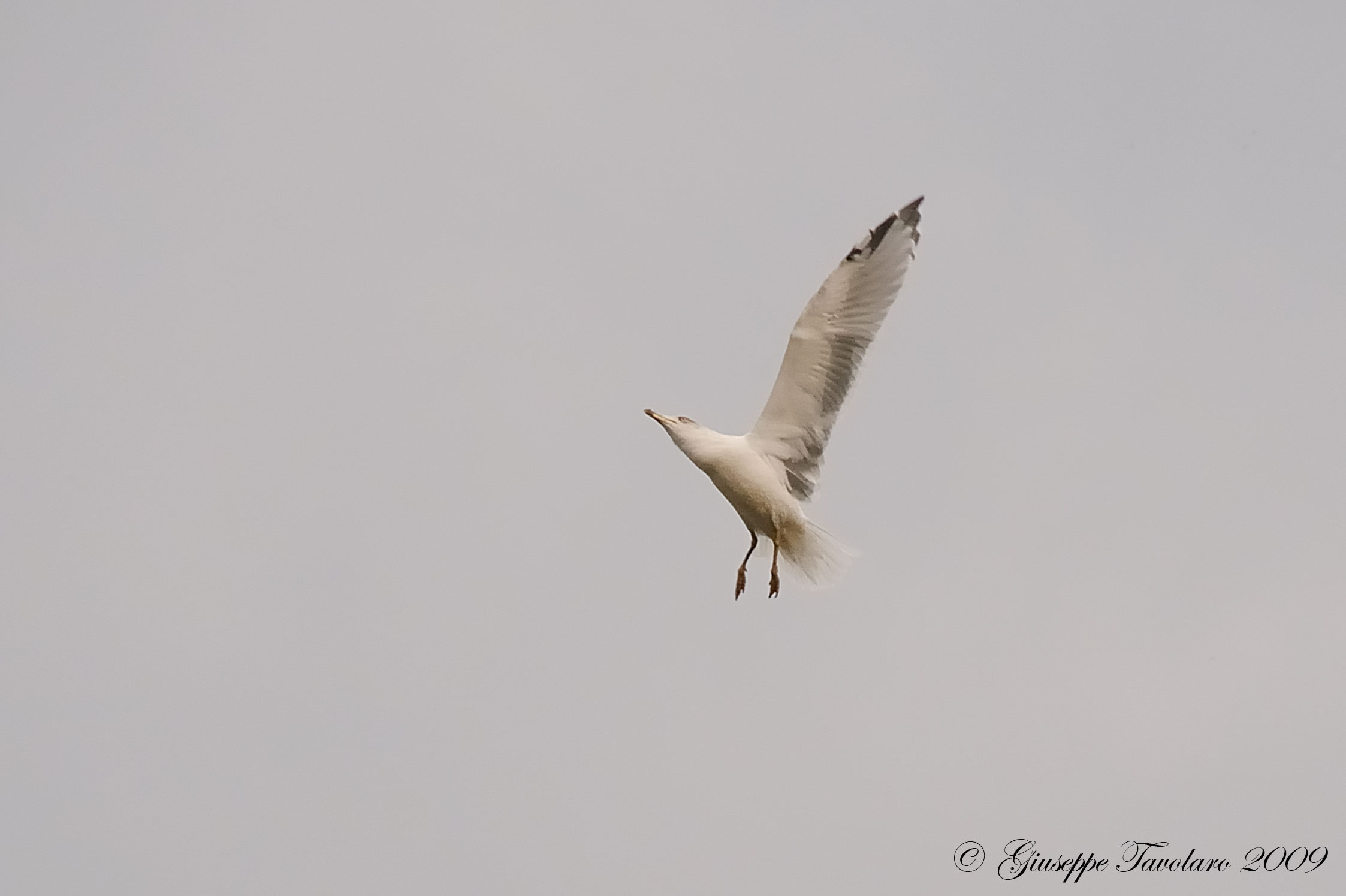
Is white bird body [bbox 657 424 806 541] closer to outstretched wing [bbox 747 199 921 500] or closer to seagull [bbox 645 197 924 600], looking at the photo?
seagull [bbox 645 197 924 600]

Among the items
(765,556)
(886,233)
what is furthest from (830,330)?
(765,556)

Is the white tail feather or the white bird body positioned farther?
the white tail feather

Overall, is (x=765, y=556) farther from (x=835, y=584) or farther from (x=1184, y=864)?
(x=1184, y=864)

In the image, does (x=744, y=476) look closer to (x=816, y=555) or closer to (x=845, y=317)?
(x=816, y=555)

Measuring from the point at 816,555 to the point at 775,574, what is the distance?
1.04 feet

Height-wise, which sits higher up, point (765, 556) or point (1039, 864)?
point (765, 556)

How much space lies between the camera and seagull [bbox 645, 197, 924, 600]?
14289 millimetres

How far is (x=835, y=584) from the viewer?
15008mm

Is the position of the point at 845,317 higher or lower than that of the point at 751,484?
higher

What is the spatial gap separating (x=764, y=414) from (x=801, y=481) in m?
0.53

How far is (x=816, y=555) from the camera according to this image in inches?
588

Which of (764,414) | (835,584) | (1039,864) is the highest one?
(764,414)

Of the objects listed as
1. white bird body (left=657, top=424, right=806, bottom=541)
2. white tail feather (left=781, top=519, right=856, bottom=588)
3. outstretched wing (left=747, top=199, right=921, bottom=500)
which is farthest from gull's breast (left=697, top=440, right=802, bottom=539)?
outstretched wing (left=747, top=199, right=921, bottom=500)

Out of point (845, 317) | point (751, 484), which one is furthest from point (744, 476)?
point (845, 317)
